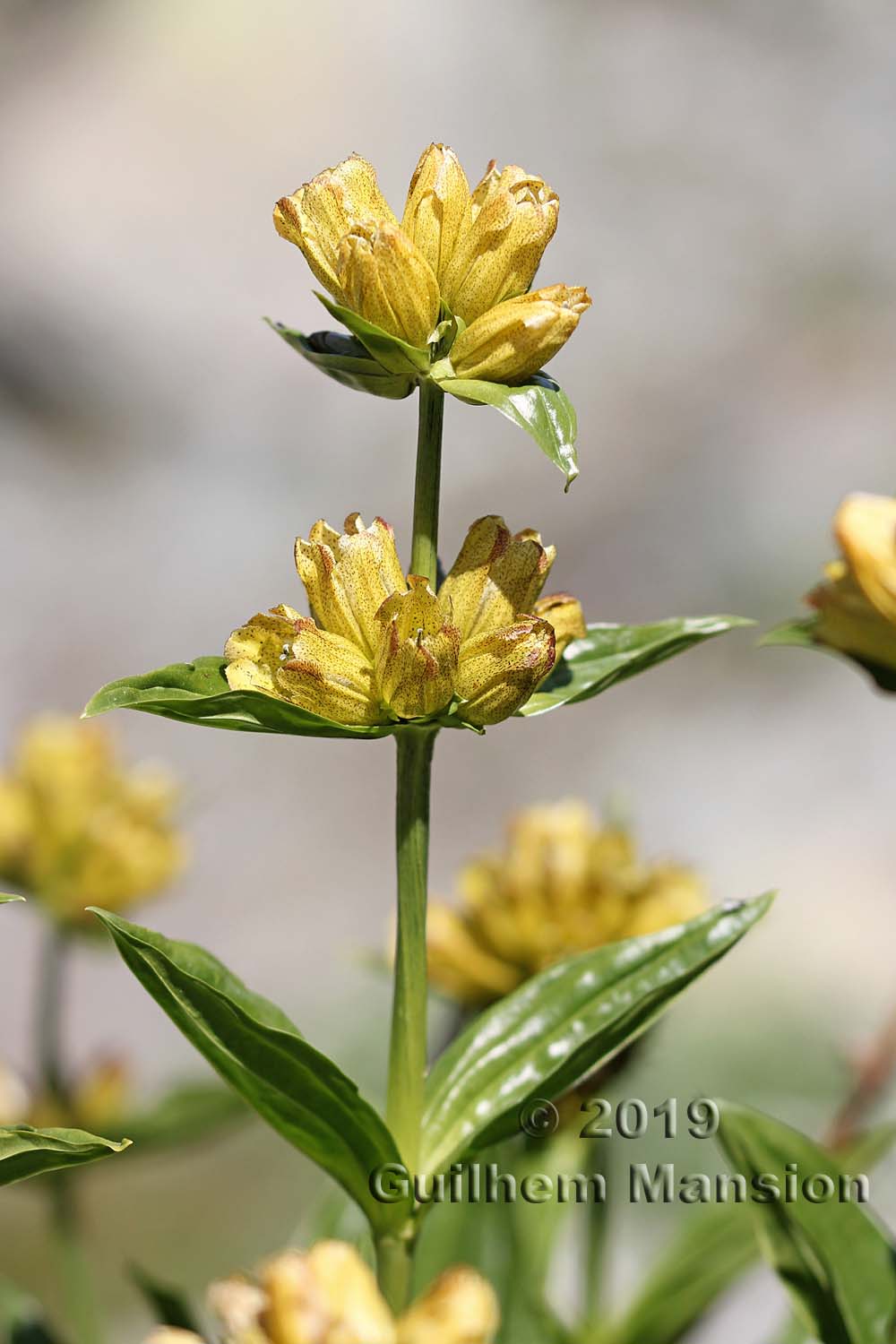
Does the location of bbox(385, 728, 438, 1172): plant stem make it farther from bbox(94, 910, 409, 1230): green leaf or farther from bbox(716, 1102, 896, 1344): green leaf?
bbox(716, 1102, 896, 1344): green leaf

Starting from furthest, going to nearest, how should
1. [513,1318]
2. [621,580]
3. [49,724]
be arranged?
[621,580], [49,724], [513,1318]

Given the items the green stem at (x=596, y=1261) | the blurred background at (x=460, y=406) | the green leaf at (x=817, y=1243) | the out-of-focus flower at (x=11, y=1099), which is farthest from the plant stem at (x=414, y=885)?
the blurred background at (x=460, y=406)

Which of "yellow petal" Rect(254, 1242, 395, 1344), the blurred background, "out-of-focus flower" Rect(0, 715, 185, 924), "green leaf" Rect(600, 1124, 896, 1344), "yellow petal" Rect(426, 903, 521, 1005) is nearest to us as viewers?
"yellow petal" Rect(254, 1242, 395, 1344)

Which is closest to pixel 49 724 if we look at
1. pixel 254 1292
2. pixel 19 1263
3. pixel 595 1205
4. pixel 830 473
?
pixel 595 1205

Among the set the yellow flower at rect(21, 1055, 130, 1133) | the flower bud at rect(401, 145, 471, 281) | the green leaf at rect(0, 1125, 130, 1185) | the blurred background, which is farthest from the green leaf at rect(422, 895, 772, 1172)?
the blurred background

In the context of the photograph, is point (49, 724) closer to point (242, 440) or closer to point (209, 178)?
point (242, 440)

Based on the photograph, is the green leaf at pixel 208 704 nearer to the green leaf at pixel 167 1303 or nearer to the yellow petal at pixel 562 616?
the yellow petal at pixel 562 616

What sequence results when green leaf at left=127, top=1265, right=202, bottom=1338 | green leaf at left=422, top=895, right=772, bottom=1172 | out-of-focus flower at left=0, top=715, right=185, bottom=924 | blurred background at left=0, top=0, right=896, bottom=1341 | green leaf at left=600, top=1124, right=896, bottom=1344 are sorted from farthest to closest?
1. blurred background at left=0, top=0, right=896, bottom=1341
2. out-of-focus flower at left=0, top=715, right=185, bottom=924
3. green leaf at left=600, top=1124, right=896, bottom=1344
4. green leaf at left=127, top=1265, right=202, bottom=1338
5. green leaf at left=422, top=895, right=772, bottom=1172
